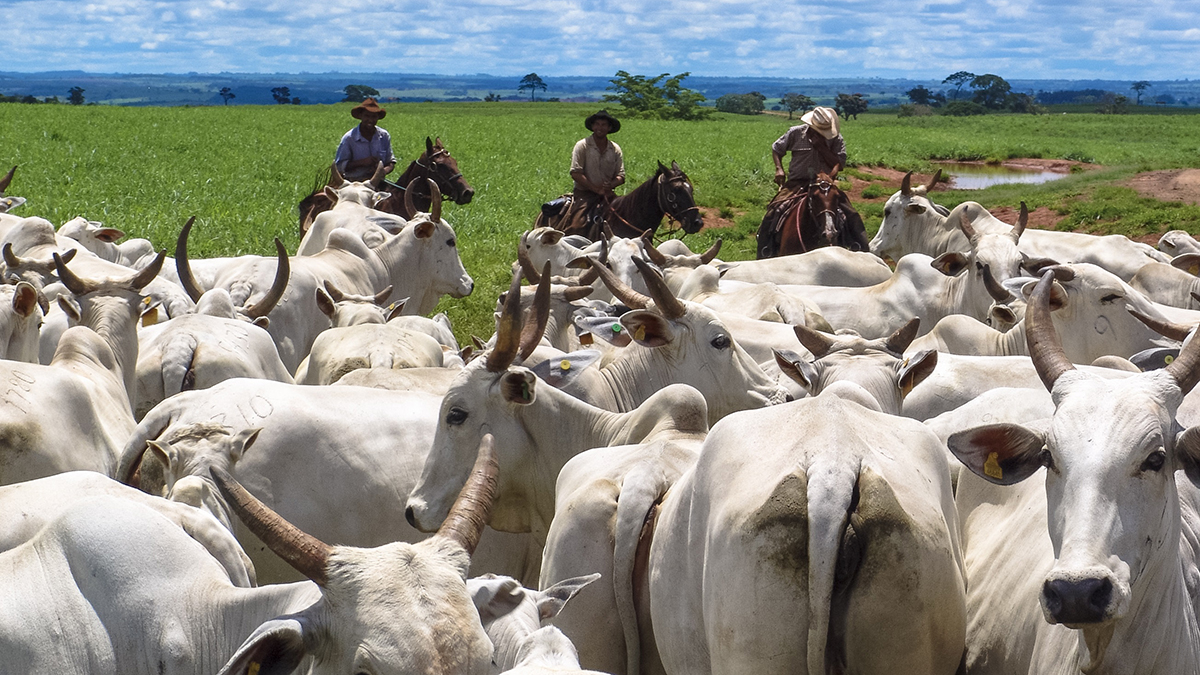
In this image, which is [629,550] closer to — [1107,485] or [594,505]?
[594,505]

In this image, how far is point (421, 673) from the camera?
3096mm

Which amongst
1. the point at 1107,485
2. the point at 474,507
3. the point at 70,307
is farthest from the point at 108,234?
Answer: the point at 1107,485

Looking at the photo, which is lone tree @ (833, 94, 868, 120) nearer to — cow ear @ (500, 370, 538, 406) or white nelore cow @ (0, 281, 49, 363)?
white nelore cow @ (0, 281, 49, 363)

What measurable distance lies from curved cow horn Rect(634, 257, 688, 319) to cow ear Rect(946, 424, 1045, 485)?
2753 mm

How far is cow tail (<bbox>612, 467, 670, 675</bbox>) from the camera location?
4492mm

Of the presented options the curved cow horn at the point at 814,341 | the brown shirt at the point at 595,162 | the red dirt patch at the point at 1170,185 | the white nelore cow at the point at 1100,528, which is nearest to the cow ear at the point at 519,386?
the curved cow horn at the point at 814,341

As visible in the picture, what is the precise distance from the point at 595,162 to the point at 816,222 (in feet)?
9.05

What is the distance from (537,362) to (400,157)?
32.6 metres

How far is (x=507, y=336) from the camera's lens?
554cm

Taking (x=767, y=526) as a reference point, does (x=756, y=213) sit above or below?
below

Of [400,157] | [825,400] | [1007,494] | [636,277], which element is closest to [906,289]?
[636,277]

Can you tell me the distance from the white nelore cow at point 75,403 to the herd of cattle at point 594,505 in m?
0.02

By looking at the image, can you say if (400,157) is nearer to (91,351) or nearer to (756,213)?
(756,213)

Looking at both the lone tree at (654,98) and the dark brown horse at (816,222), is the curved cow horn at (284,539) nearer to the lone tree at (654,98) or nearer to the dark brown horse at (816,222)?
the dark brown horse at (816,222)
